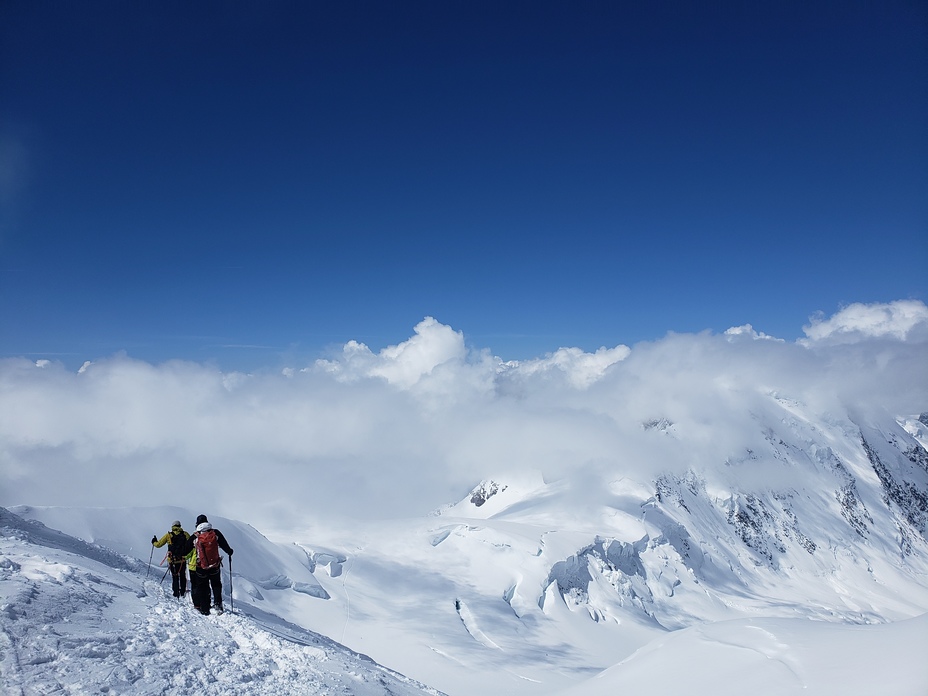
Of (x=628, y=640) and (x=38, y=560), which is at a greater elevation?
(x=38, y=560)

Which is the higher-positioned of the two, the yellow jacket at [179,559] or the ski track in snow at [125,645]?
the yellow jacket at [179,559]

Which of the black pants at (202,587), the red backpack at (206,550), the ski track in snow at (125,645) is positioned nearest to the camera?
the ski track in snow at (125,645)

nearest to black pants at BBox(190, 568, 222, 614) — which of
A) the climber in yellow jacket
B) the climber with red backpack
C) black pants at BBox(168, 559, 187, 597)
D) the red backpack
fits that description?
the climber with red backpack

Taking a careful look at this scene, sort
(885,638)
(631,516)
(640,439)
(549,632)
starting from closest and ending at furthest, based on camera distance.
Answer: (885,638) → (549,632) → (631,516) → (640,439)

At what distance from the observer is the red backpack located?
1157 cm

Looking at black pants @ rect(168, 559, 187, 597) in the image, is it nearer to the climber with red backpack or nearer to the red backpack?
the climber with red backpack

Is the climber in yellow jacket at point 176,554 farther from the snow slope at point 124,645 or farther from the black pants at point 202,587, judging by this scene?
the black pants at point 202,587

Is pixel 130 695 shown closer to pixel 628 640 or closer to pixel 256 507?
pixel 628 640

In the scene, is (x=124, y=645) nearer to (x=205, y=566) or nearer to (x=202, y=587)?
(x=205, y=566)

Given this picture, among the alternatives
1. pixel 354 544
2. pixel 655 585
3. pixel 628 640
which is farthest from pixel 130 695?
pixel 655 585

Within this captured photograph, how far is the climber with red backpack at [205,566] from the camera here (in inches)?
458

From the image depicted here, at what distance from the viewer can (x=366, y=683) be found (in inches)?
438

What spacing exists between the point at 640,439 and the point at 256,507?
474 ft

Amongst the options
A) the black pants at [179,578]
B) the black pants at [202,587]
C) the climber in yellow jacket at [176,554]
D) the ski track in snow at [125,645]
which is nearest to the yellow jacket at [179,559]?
the climber in yellow jacket at [176,554]
